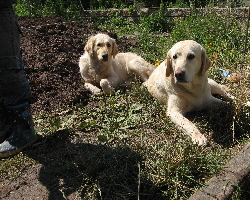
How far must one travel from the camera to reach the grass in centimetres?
249

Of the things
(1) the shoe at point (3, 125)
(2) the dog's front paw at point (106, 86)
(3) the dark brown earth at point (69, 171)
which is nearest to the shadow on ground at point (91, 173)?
(3) the dark brown earth at point (69, 171)

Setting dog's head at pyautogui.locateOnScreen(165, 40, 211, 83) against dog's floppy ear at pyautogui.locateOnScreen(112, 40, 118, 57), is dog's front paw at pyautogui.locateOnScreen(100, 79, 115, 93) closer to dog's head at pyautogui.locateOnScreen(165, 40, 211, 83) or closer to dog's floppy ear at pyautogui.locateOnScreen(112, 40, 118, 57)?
dog's floppy ear at pyautogui.locateOnScreen(112, 40, 118, 57)

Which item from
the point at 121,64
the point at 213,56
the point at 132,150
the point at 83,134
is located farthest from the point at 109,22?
the point at 132,150

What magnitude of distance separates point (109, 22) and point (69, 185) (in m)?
8.31

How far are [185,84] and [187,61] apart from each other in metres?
0.34

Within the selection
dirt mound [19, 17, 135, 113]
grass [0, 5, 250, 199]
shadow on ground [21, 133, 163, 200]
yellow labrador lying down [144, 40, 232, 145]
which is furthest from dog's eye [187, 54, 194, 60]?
dirt mound [19, 17, 135, 113]

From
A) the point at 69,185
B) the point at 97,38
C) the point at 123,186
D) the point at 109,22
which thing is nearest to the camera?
the point at 123,186

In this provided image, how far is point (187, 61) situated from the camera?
3514 millimetres

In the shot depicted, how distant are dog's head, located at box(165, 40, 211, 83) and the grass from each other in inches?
21.6

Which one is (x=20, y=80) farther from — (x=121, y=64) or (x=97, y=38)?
(x=121, y=64)

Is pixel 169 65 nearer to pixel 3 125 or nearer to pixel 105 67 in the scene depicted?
pixel 105 67

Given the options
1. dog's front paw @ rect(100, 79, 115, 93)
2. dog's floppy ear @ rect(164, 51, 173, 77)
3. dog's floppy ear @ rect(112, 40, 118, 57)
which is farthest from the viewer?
dog's floppy ear @ rect(112, 40, 118, 57)

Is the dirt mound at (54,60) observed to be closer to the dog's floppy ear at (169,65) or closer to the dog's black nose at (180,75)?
the dog's floppy ear at (169,65)

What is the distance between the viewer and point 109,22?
10172mm
